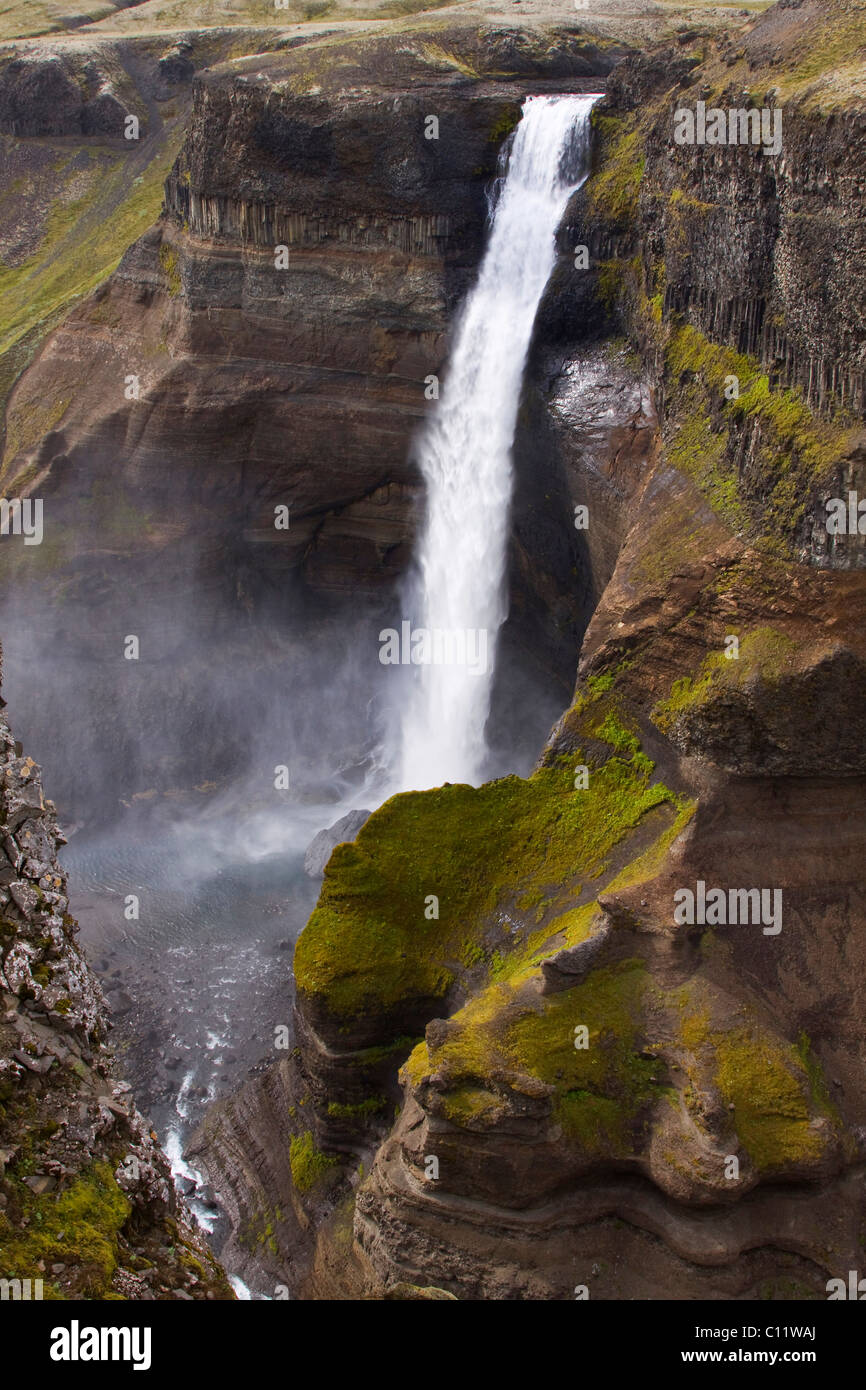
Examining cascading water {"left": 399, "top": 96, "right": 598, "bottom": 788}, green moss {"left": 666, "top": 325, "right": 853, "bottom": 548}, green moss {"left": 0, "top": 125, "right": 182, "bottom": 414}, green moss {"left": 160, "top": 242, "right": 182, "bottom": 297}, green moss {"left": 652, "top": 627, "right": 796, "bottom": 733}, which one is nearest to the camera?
green moss {"left": 652, "top": 627, "right": 796, "bottom": 733}

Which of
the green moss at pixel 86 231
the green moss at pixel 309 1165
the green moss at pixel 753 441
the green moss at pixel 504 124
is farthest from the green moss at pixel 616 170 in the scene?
the green moss at pixel 309 1165

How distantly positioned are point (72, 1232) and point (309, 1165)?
45.6 feet

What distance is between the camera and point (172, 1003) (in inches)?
1113

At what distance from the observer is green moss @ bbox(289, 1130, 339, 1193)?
21891 mm

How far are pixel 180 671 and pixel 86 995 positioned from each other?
28544mm

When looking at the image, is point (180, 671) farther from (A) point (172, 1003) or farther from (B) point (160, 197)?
(B) point (160, 197)

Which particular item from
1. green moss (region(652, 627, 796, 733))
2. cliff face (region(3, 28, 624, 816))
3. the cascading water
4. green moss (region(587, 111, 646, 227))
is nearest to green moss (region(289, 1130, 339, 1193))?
green moss (region(652, 627, 796, 733))

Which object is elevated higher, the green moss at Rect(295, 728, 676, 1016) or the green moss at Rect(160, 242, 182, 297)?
the green moss at Rect(160, 242, 182, 297)

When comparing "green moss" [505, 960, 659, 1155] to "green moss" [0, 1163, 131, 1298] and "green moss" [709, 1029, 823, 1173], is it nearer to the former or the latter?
"green moss" [709, 1029, 823, 1173]

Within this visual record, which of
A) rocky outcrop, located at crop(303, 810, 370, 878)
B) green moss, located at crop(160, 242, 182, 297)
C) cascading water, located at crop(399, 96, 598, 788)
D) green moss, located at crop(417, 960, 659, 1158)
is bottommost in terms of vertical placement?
green moss, located at crop(417, 960, 659, 1158)

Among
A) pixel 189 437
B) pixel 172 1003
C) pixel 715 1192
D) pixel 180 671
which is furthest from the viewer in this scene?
pixel 180 671

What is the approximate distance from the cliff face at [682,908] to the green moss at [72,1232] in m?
5.93

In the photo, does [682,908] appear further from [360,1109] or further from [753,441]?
[753,441]
